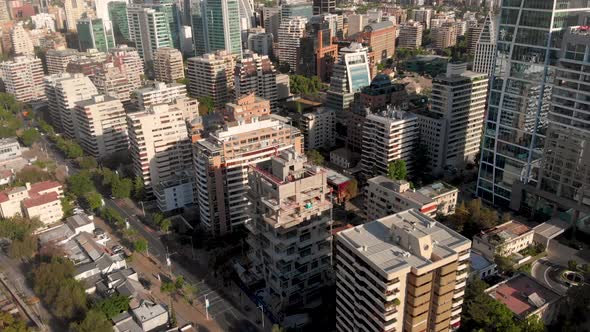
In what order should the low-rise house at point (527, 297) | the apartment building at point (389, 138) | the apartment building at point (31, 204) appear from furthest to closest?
the apartment building at point (389, 138) < the apartment building at point (31, 204) < the low-rise house at point (527, 297)

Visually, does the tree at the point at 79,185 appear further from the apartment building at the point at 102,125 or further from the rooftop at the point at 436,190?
the rooftop at the point at 436,190

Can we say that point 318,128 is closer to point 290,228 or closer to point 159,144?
point 159,144

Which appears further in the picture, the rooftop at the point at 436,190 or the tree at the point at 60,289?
the rooftop at the point at 436,190

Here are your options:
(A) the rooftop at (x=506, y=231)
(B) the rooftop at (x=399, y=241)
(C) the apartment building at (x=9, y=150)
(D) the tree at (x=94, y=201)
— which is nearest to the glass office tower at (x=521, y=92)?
(A) the rooftop at (x=506, y=231)

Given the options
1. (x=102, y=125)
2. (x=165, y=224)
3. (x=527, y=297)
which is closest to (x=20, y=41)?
(x=102, y=125)

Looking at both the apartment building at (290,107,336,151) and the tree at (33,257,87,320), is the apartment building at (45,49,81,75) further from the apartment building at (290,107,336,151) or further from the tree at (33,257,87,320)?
the tree at (33,257,87,320)

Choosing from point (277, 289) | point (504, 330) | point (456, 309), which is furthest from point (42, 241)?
point (504, 330)
